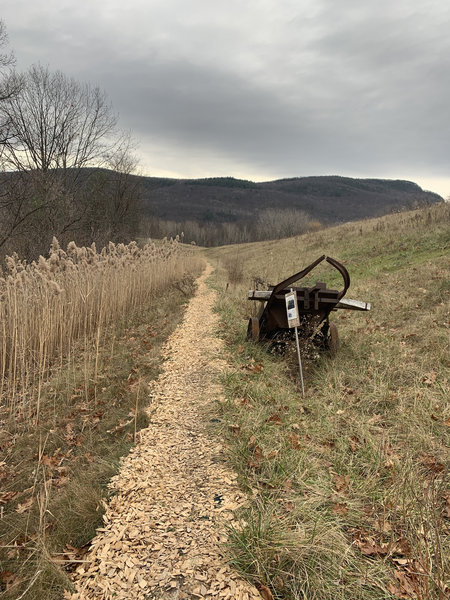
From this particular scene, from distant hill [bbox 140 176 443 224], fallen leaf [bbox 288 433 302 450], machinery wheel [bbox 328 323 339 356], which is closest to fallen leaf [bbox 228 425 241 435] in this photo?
fallen leaf [bbox 288 433 302 450]

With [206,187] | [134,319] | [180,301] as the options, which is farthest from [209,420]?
[206,187]

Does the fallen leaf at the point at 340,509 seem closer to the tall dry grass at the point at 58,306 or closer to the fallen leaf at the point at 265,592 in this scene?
the fallen leaf at the point at 265,592

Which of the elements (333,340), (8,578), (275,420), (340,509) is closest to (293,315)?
(275,420)

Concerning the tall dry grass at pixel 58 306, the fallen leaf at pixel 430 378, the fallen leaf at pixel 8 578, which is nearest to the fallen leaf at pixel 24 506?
the fallen leaf at pixel 8 578

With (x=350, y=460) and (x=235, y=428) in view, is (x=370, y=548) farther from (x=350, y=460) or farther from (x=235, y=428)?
(x=235, y=428)

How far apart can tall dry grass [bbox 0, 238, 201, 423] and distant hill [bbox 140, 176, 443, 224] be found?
12105cm

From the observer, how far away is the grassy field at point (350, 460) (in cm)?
213

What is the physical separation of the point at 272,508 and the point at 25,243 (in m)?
17.5

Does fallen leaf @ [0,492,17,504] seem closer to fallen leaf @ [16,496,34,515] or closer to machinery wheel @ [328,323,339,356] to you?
fallen leaf @ [16,496,34,515]

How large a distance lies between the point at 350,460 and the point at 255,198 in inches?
6971

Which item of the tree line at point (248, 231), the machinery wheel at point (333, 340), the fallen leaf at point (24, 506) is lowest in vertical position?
the fallen leaf at point (24, 506)

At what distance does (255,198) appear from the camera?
17100 cm

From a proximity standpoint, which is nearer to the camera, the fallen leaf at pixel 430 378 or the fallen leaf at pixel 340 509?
the fallen leaf at pixel 340 509

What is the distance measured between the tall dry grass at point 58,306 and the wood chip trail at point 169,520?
2030mm
